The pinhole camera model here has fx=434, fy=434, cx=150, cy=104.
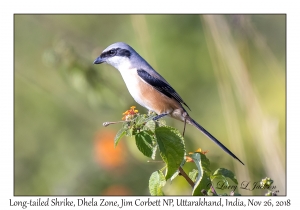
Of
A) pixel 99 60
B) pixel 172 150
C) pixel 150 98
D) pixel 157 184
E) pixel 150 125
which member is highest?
pixel 99 60

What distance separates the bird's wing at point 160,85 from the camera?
338 centimetres

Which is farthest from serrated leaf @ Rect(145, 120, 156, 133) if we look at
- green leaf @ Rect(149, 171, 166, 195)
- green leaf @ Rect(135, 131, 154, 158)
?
green leaf @ Rect(149, 171, 166, 195)

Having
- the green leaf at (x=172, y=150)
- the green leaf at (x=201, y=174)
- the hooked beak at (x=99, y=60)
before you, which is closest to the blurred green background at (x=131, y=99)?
the hooked beak at (x=99, y=60)

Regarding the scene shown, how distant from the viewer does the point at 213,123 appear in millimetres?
4789

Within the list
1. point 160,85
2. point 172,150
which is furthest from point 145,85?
point 172,150

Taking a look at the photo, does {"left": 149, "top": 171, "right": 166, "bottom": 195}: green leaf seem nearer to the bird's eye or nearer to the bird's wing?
the bird's wing

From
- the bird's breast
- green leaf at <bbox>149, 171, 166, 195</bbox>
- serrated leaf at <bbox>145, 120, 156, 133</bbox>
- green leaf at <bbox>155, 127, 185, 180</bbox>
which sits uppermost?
the bird's breast

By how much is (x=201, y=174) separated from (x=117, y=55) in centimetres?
187

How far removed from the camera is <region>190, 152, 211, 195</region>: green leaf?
1.91 metres

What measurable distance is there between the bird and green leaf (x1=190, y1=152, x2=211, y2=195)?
1.22m

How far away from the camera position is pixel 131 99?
12.4 ft

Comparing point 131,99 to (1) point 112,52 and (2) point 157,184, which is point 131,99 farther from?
(2) point 157,184
